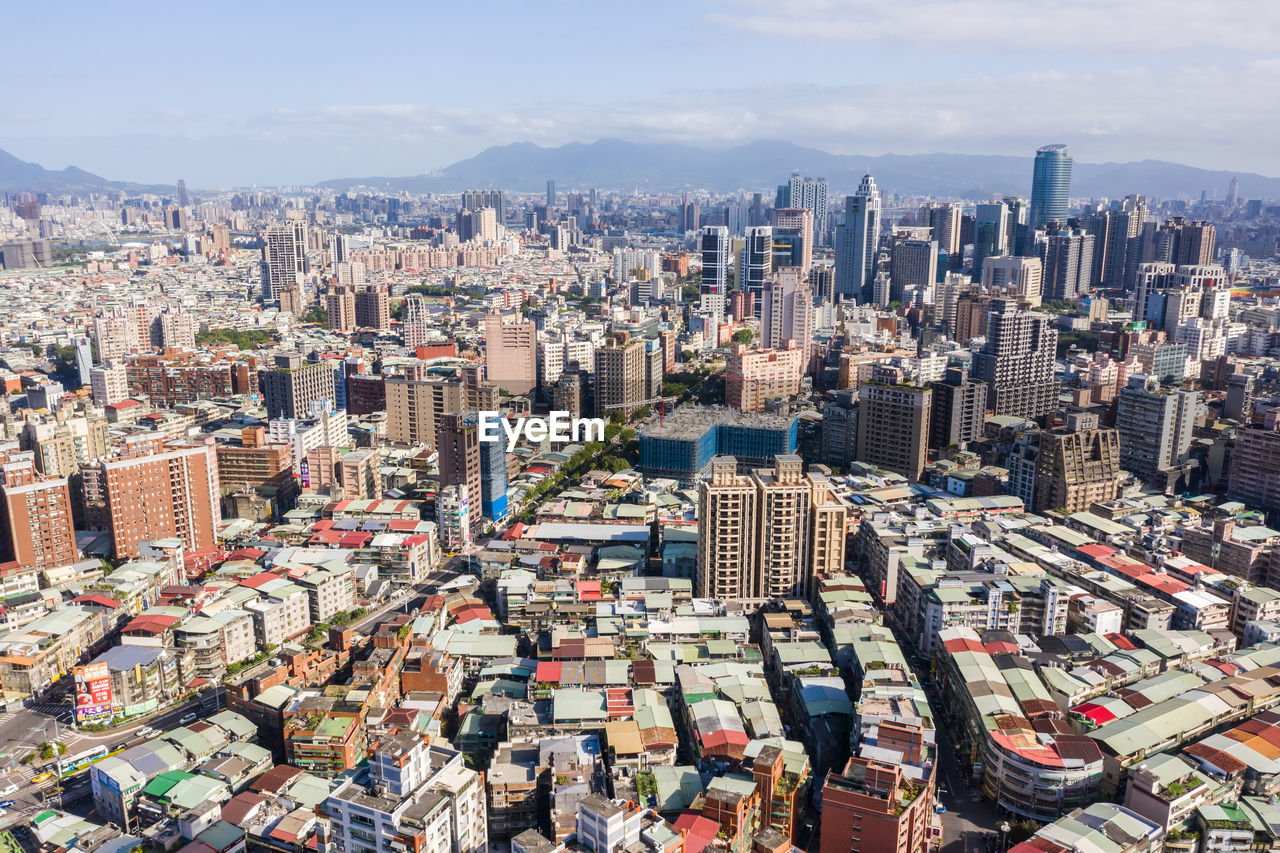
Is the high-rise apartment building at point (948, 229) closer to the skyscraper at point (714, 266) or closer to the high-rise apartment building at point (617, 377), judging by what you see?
the skyscraper at point (714, 266)

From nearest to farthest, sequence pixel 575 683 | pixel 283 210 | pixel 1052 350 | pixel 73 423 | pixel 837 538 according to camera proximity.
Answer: pixel 575 683
pixel 837 538
pixel 73 423
pixel 1052 350
pixel 283 210

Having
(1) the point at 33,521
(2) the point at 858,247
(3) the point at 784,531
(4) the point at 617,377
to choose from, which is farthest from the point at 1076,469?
(2) the point at 858,247

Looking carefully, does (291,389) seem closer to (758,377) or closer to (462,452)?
(462,452)

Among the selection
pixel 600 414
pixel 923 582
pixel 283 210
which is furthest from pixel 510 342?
pixel 283 210

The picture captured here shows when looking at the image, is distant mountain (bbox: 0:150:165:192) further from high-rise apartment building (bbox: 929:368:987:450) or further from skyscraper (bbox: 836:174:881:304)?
high-rise apartment building (bbox: 929:368:987:450)

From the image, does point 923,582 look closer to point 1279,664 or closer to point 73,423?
point 1279,664

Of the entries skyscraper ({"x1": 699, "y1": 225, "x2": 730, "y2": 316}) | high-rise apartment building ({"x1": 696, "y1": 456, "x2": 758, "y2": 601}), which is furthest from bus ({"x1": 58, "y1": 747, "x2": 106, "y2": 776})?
skyscraper ({"x1": 699, "y1": 225, "x2": 730, "y2": 316})

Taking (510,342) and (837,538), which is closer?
(837,538)

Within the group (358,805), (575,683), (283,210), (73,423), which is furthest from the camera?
(283,210)
